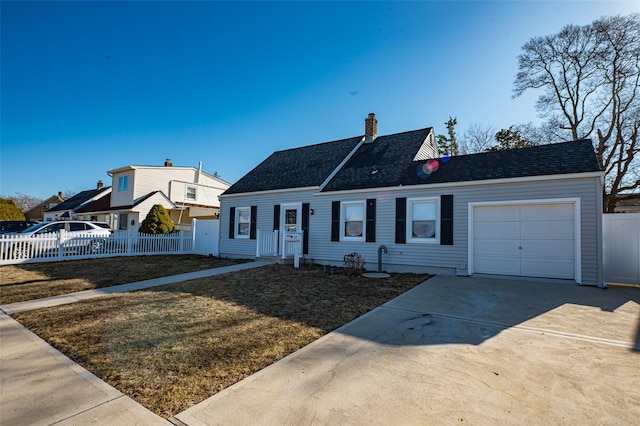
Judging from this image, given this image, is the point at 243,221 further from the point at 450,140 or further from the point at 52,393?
the point at 450,140

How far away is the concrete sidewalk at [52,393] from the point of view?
2.39 metres

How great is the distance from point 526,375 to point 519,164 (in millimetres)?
7735

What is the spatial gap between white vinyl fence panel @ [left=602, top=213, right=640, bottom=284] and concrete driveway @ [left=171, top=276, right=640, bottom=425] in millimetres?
4277

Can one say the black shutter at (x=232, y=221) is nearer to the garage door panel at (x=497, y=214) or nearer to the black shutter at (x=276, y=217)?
the black shutter at (x=276, y=217)

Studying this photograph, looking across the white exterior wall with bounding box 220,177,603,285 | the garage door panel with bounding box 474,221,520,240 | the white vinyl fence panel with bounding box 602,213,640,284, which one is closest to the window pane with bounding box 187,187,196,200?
the white exterior wall with bounding box 220,177,603,285

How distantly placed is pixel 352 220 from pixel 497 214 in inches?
190

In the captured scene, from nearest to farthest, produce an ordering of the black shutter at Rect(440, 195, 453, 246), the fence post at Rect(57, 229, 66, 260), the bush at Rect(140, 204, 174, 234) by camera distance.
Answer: the black shutter at Rect(440, 195, 453, 246) → the fence post at Rect(57, 229, 66, 260) → the bush at Rect(140, 204, 174, 234)

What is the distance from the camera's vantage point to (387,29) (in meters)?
10.2

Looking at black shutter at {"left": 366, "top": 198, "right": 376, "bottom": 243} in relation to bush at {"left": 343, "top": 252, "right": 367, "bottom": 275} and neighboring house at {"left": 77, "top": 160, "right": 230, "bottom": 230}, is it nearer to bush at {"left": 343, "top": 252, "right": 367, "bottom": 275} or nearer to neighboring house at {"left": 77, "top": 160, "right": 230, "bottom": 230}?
bush at {"left": 343, "top": 252, "right": 367, "bottom": 275}

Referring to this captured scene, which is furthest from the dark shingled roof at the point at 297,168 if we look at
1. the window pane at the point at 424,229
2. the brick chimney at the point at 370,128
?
the window pane at the point at 424,229

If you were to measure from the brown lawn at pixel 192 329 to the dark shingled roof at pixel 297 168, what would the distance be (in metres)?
6.17

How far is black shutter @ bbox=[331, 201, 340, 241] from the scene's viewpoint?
38.2ft

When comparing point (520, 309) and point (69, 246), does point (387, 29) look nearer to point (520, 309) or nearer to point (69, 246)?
point (520, 309)

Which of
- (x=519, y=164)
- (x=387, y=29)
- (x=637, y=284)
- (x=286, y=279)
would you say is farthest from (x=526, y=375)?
(x=387, y=29)
